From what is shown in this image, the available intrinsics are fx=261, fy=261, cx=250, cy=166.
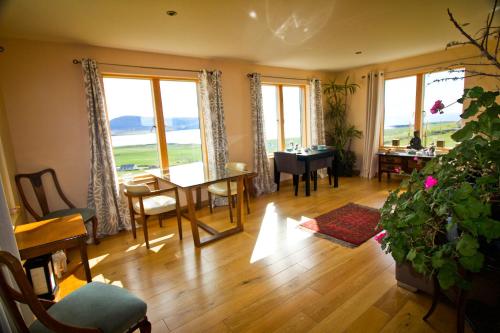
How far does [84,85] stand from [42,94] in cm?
44

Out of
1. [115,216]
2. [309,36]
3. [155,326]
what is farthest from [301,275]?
[309,36]

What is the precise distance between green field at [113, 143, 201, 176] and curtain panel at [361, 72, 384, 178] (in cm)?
358

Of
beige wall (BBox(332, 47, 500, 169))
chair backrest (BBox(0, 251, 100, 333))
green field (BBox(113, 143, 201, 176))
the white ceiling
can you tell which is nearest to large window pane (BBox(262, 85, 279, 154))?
the white ceiling

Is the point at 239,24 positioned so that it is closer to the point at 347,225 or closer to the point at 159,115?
the point at 159,115

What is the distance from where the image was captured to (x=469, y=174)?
135cm

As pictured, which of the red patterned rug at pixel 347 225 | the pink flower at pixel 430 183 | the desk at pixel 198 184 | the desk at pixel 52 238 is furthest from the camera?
the red patterned rug at pixel 347 225

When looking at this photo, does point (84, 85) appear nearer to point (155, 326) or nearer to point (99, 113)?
point (99, 113)

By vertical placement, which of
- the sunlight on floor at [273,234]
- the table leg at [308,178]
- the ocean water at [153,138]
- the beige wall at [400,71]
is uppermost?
the beige wall at [400,71]

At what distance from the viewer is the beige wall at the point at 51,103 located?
9.28 feet

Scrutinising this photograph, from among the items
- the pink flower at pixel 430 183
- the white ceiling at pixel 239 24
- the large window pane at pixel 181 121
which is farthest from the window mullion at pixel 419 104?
the pink flower at pixel 430 183

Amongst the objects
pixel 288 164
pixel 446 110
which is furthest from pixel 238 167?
pixel 446 110

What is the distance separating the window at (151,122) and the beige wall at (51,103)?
325mm

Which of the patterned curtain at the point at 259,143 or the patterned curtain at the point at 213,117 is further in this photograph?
the patterned curtain at the point at 259,143

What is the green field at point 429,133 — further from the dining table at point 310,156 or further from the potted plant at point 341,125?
the dining table at point 310,156
